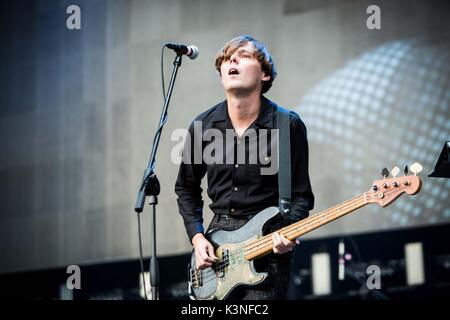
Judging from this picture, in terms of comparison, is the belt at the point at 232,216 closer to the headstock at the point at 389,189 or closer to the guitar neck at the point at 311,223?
the guitar neck at the point at 311,223

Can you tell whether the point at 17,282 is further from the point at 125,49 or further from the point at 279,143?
the point at 279,143

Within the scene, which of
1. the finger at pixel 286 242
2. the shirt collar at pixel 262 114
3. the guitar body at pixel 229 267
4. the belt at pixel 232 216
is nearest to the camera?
the finger at pixel 286 242

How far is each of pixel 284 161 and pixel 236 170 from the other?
28 centimetres

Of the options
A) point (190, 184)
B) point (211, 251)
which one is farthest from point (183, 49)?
point (211, 251)

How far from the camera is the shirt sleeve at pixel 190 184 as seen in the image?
4043mm

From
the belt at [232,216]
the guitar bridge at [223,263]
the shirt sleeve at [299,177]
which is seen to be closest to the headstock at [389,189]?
the shirt sleeve at [299,177]

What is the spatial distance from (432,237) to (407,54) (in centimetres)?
158

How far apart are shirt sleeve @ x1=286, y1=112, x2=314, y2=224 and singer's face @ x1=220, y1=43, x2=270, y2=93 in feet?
0.96

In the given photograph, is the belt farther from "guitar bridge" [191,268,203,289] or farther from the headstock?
the headstock

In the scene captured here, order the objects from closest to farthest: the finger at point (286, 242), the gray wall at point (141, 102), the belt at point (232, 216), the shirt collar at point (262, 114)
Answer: the finger at point (286, 242), the belt at point (232, 216), the shirt collar at point (262, 114), the gray wall at point (141, 102)

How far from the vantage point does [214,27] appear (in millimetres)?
6699

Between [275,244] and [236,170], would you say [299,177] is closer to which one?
[236,170]

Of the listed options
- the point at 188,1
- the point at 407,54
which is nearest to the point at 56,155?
the point at 188,1

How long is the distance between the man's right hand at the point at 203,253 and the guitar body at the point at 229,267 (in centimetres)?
5
